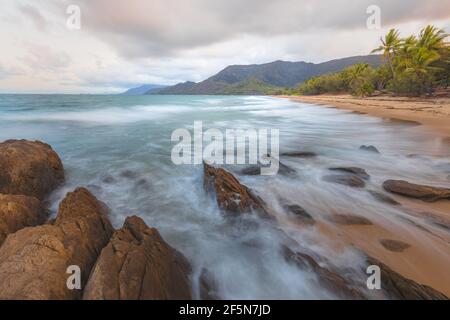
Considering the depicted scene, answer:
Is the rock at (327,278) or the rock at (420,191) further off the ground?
the rock at (420,191)

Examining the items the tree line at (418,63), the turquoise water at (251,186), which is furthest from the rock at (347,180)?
the tree line at (418,63)

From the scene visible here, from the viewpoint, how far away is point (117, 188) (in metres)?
7.00

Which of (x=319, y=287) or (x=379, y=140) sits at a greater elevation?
(x=379, y=140)

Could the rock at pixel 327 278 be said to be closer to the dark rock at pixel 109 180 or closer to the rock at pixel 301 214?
the rock at pixel 301 214

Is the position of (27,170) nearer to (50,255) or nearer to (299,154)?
(50,255)

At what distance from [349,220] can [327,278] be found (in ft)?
6.19

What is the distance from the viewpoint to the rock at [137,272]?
2607mm

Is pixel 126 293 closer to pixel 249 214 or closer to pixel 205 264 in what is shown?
pixel 205 264

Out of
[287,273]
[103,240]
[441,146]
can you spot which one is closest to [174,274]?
[103,240]

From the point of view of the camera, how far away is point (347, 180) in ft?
21.7

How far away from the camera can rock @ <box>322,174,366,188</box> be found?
637 cm

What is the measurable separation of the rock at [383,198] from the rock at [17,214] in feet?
24.1

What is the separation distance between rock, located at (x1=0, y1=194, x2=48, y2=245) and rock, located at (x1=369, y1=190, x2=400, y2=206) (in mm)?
7345
